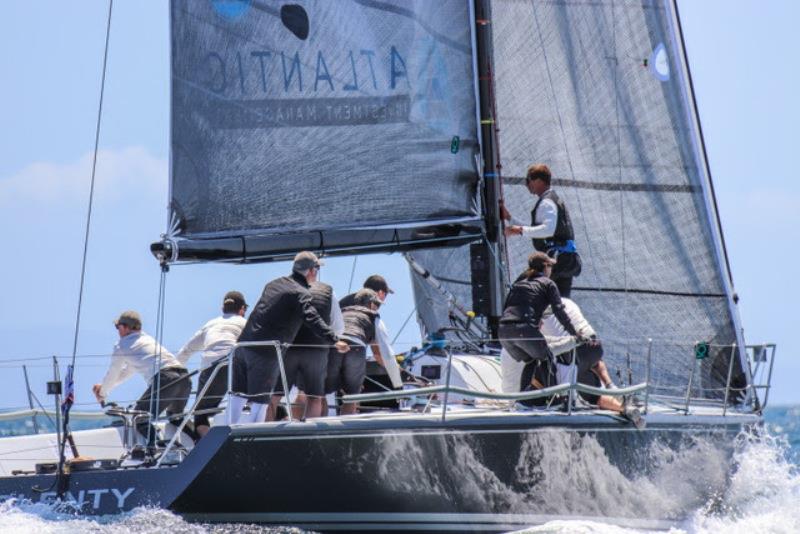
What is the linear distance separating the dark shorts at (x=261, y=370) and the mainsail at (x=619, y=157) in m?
3.80

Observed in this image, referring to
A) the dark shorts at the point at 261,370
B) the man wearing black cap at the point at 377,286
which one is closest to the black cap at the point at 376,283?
the man wearing black cap at the point at 377,286

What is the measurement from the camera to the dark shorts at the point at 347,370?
10.6m

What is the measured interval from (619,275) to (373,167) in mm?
2528

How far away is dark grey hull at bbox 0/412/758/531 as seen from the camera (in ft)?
31.3

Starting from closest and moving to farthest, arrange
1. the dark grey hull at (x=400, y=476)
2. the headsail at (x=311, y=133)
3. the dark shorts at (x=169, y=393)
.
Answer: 1. the dark grey hull at (x=400, y=476)
2. the dark shorts at (x=169, y=393)
3. the headsail at (x=311, y=133)

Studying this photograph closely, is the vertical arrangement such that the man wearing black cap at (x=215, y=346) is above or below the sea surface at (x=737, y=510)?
above

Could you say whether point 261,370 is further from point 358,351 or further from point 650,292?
point 650,292

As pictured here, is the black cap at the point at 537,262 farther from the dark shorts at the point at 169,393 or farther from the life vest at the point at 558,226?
the dark shorts at the point at 169,393

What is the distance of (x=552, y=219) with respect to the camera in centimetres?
1209

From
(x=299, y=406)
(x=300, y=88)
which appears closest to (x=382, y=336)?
(x=299, y=406)

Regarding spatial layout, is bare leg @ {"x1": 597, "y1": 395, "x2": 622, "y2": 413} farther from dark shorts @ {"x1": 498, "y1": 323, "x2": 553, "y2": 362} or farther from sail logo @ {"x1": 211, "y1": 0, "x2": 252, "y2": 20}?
sail logo @ {"x1": 211, "y1": 0, "x2": 252, "y2": 20}

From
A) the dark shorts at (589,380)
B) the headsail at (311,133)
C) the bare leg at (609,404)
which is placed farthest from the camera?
the headsail at (311,133)

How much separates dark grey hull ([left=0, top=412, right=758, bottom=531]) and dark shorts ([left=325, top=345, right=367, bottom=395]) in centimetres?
79

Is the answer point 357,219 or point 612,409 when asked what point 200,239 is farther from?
point 612,409
